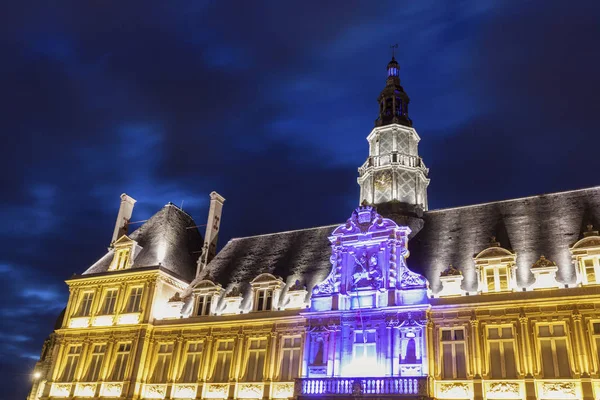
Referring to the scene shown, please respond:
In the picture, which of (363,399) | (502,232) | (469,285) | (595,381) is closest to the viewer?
(595,381)

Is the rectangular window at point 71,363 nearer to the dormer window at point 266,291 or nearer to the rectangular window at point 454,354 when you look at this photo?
the dormer window at point 266,291

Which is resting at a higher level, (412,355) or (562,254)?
(562,254)

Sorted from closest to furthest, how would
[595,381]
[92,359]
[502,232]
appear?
[595,381]
[502,232]
[92,359]

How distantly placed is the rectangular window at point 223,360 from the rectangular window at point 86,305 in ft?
36.9

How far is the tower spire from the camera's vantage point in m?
43.7

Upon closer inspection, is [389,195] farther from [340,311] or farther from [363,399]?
[363,399]

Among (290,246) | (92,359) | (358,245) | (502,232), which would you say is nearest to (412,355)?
(358,245)

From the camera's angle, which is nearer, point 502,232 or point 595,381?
point 595,381

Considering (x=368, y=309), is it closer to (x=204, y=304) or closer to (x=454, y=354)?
(x=454, y=354)

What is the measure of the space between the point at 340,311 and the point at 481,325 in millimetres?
7460

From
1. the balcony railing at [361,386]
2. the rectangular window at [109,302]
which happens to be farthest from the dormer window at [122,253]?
the balcony railing at [361,386]

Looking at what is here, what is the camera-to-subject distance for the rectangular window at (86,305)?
39.8 metres

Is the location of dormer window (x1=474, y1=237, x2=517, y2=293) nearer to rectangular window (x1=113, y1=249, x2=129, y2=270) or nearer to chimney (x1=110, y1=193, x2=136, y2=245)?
rectangular window (x1=113, y1=249, x2=129, y2=270)

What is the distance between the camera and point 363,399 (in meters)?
27.3
